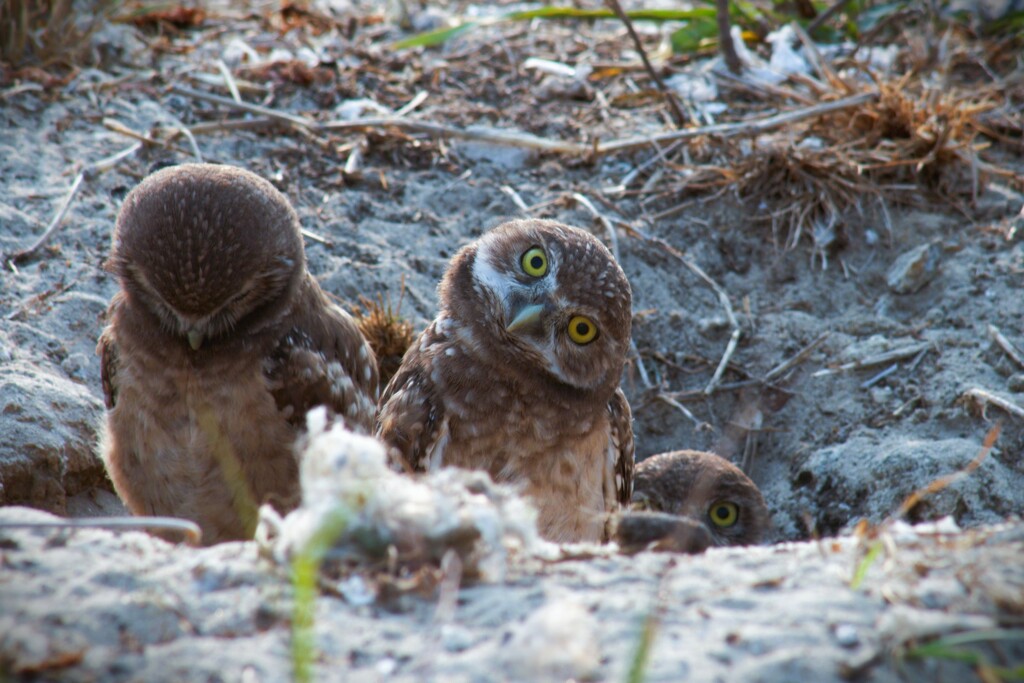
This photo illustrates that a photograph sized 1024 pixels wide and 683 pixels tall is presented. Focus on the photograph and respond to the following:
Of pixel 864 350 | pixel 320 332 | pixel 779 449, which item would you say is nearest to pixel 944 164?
pixel 864 350

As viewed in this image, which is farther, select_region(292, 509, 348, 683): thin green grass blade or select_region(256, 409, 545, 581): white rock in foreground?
select_region(256, 409, 545, 581): white rock in foreground

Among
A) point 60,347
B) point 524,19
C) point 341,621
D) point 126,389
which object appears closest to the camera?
point 341,621

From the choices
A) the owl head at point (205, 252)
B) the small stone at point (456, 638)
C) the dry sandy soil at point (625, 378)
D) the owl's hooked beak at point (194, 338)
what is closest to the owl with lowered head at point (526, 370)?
the owl head at point (205, 252)

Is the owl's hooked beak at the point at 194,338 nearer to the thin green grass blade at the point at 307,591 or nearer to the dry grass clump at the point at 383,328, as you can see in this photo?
the dry grass clump at the point at 383,328

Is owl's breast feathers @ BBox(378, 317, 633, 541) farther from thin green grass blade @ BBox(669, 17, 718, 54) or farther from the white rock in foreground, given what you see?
thin green grass blade @ BBox(669, 17, 718, 54)

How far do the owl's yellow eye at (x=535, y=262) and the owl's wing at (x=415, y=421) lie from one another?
1.83ft

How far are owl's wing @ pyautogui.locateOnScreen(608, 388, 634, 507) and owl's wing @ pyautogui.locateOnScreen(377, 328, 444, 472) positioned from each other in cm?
Result: 76

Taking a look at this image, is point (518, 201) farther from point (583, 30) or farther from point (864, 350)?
point (583, 30)

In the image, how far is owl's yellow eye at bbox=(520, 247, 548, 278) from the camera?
3.66m

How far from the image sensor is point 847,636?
71.9 inches

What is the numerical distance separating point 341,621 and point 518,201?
3.84m

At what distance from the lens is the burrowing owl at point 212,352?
10.8ft

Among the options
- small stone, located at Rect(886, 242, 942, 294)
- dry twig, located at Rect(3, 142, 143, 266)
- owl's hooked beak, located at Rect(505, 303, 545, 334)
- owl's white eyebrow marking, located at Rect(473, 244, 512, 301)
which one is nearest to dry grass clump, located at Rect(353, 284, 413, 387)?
owl's white eyebrow marking, located at Rect(473, 244, 512, 301)

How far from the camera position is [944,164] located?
18.3 feet
